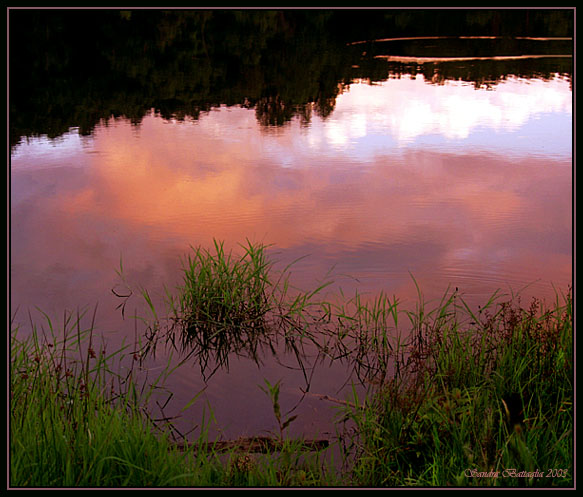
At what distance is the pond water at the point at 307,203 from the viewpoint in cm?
435

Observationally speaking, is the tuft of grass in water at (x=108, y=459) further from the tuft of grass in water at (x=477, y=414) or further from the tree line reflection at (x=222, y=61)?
the tree line reflection at (x=222, y=61)

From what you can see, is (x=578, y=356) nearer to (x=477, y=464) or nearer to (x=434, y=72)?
(x=477, y=464)

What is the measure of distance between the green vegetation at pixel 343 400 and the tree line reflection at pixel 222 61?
604 centimetres

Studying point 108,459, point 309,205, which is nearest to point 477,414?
point 108,459

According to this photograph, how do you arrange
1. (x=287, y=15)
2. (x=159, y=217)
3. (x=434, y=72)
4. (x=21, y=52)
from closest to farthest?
(x=159, y=217), (x=434, y=72), (x=21, y=52), (x=287, y=15)

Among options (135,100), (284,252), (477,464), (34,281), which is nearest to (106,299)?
(34,281)

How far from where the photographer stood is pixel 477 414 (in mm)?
2762

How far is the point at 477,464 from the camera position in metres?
2.39

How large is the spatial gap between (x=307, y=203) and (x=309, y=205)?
0.06 metres

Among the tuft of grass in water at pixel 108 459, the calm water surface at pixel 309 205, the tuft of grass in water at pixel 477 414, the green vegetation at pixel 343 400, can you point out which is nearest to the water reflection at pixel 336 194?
the calm water surface at pixel 309 205

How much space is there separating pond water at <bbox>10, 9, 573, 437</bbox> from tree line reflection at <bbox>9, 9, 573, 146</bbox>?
0.58 metres

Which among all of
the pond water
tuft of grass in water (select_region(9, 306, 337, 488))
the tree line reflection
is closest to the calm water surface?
the pond water

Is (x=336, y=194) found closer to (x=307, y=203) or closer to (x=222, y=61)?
(x=307, y=203)

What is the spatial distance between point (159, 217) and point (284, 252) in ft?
4.68
